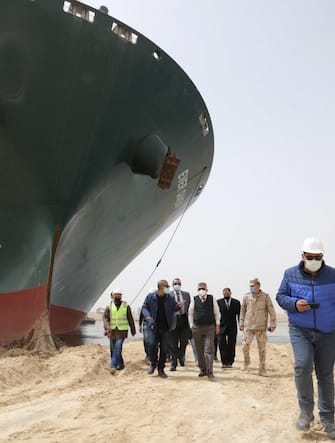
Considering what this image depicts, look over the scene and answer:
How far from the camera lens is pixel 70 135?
7.01m

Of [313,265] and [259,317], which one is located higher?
[313,265]

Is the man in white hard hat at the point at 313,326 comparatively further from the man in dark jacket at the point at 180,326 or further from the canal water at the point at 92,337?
the canal water at the point at 92,337

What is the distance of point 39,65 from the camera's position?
254 inches

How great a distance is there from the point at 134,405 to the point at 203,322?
8.08ft

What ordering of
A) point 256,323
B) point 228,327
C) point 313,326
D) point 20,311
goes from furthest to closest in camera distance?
point 228,327 < point 20,311 < point 256,323 < point 313,326

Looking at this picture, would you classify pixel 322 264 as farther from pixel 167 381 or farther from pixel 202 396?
pixel 167 381

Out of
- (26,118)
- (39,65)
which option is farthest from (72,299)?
(39,65)

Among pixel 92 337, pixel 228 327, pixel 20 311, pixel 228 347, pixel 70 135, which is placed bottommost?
pixel 92 337

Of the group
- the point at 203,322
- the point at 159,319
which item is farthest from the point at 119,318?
the point at 203,322

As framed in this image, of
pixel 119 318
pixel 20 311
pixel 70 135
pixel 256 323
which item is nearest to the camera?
pixel 256 323

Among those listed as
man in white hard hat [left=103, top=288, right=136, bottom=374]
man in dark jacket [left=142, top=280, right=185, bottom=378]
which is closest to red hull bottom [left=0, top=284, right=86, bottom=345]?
man in white hard hat [left=103, top=288, right=136, bottom=374]

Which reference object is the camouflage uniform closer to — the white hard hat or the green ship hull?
the green ship hull

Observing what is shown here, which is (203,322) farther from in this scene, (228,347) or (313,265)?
(313,265)

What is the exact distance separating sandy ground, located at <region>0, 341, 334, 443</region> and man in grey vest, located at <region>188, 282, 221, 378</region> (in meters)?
0.34
